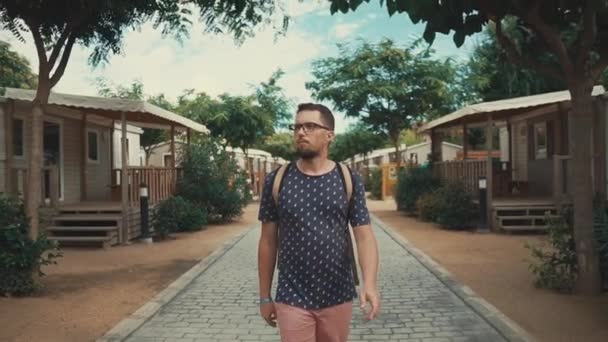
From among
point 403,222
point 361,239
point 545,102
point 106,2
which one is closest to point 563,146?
point 545,102

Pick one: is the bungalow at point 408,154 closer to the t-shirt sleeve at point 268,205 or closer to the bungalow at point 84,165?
the bungalow at point 84,165

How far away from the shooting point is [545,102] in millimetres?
13102

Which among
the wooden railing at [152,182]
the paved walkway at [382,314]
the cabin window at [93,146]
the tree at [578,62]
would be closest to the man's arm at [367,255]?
the paved walkway at [382,314]

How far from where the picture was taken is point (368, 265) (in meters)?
3.11

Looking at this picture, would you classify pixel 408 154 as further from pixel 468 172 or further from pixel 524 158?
pixel 468 172

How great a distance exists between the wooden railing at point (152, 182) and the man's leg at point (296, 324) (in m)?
11.6

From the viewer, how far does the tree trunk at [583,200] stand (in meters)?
6.83

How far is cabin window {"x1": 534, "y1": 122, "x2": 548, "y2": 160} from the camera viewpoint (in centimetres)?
1709

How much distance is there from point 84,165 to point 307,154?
48.4 feet

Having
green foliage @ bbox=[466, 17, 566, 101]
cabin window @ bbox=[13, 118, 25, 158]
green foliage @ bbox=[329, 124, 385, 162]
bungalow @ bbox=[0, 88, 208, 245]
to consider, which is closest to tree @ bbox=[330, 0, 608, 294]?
bungalow @ bbox=[0, 88, 208, 245]

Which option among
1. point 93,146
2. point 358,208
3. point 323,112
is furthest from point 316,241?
point 93,146

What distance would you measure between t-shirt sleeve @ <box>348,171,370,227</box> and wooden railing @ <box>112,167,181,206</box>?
11.6m

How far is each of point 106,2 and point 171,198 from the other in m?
8.18

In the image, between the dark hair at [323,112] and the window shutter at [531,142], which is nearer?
the dark hair at [323,112]
